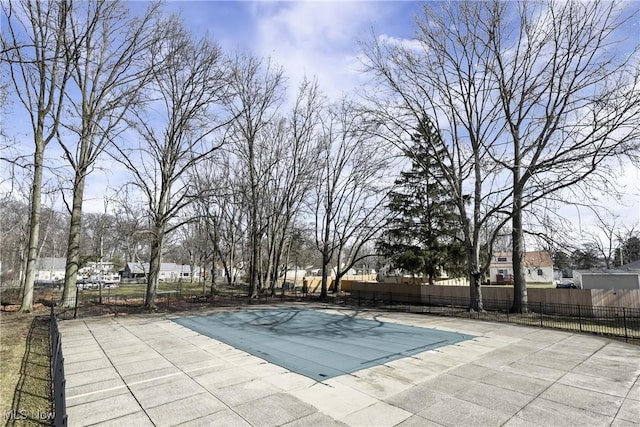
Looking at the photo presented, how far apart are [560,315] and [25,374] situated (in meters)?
Answer: 22.4

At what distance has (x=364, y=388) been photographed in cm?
747

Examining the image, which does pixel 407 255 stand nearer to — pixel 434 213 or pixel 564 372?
pixel 434 213

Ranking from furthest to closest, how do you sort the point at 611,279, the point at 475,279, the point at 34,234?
the point at 611,279 < the point at 475,279 < the point at 34,234

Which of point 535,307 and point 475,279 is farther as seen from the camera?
point 535,307

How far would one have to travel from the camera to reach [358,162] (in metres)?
31.6

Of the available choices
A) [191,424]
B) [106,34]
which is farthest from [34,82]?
[191,424]

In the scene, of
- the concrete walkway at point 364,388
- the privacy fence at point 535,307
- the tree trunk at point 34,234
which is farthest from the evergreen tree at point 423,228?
the tree trunk at point 34,234

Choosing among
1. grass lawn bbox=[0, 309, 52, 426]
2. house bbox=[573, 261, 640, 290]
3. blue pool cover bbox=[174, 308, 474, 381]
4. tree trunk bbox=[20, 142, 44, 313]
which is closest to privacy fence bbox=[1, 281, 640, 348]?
tree trunk bbox=[20, 142, 44, 313]

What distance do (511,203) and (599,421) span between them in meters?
14.0

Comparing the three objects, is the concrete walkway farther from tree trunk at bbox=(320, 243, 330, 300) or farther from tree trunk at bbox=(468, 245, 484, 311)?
tree trunk at bbox=(320, 243, 330, 300)

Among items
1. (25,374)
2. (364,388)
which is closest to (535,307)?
(364,388)

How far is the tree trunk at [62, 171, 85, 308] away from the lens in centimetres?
1934

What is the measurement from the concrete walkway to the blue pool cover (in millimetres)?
525

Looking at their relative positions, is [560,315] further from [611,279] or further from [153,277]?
[153,277]
